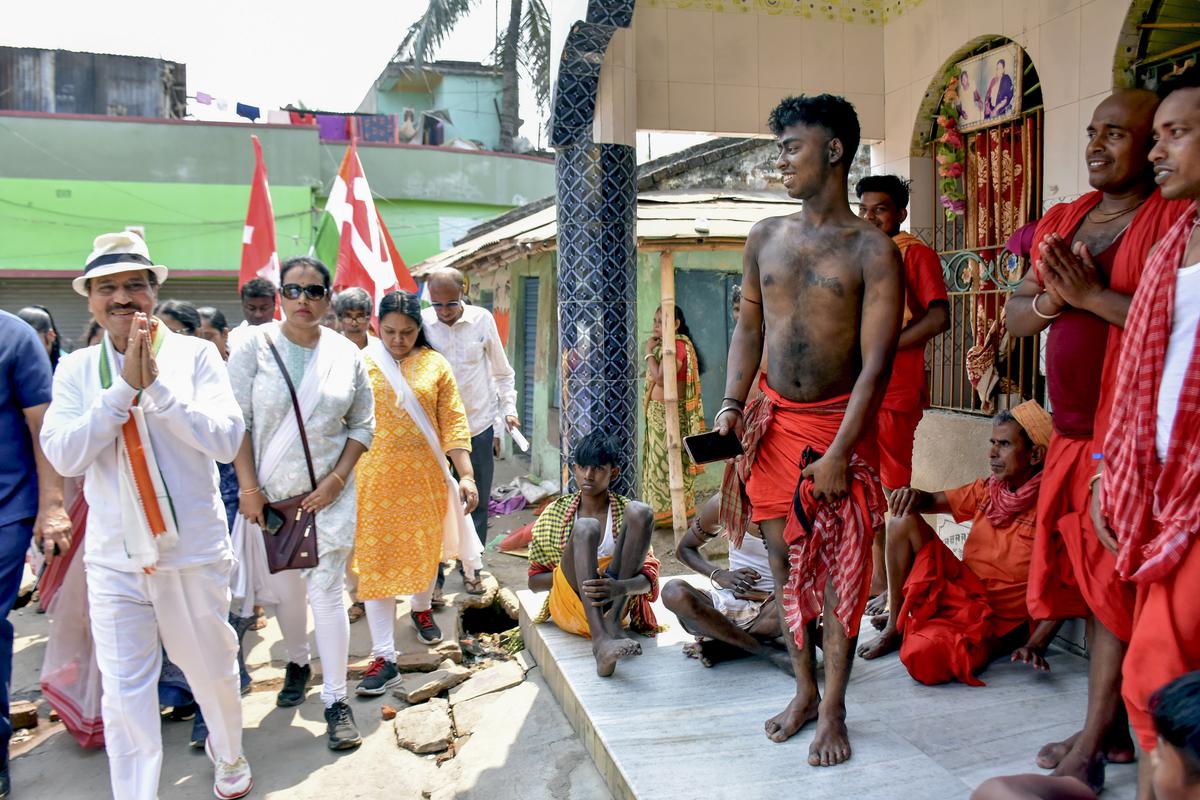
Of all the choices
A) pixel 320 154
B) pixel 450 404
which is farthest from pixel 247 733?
pixel 320 154

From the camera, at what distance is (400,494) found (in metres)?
4.77

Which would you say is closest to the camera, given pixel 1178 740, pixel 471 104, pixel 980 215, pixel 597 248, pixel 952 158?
pixel 1178 740

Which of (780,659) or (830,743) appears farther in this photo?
(780,659)

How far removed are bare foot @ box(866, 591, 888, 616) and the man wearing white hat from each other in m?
2.80

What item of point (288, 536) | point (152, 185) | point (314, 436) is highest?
point (152, 185)

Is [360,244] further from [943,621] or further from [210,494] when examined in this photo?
[943,621]

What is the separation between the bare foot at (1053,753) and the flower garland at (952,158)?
3.53 metres

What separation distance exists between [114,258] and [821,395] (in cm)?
244

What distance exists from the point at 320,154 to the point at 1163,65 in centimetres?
1729

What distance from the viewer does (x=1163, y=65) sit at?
4.22 metres

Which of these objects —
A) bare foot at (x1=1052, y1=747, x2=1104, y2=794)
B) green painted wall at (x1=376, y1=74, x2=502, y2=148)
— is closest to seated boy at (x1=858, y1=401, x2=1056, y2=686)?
bare foot at (x1=1052, y1=747, x2=1104, y2=794)

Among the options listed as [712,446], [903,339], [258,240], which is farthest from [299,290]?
[258,240]

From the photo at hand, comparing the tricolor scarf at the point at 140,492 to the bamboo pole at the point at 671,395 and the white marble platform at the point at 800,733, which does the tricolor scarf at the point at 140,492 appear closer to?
the white marble platform at the point at 800,733

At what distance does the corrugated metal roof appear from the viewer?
7.97 meters
